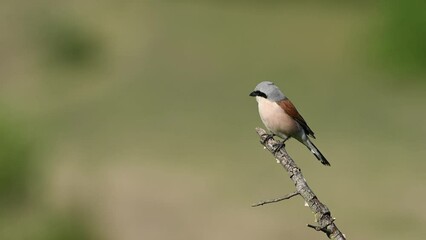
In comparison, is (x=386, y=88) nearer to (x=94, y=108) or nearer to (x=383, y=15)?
(x=383, y=15)

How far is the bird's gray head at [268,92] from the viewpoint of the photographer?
3.81 m

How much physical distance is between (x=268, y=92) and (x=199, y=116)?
45.2 ft

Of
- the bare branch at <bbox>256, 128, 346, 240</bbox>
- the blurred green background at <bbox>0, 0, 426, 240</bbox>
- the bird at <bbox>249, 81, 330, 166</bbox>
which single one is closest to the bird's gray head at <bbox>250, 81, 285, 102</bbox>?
the bird at <bbox>249, 81, 330, 166</bbox>

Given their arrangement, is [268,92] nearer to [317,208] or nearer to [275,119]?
[275,119]

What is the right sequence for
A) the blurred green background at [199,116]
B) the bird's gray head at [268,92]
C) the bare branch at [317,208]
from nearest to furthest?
the bare branch at [317,208] < the bird's gray head at [268,92] < the blurred green background at [199,116]

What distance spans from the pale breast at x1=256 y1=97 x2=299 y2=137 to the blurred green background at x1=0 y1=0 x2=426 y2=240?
264 inches

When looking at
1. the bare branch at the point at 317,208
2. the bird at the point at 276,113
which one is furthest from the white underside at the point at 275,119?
the bare branch at the point at 317,208

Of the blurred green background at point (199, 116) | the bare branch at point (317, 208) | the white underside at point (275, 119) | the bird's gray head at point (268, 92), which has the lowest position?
the bare branch at point (317, 208)

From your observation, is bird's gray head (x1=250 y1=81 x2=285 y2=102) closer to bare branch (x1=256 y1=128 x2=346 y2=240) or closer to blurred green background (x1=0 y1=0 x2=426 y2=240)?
bare branch (x1=256 y1=128 x2=346 y2=240)

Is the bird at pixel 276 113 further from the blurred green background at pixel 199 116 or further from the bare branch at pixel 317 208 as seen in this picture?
the blurred green background at pixel 199 116

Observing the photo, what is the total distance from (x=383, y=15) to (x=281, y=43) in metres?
2.88

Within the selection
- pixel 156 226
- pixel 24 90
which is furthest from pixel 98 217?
pixel 24 90

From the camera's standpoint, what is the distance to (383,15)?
66.0 ft

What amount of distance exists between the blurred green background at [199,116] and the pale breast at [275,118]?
6714mm
